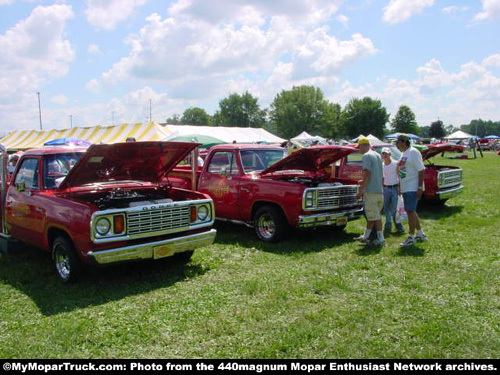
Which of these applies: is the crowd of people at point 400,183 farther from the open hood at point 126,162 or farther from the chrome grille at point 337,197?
the open hood at point 126,162

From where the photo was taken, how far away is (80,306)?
483cm

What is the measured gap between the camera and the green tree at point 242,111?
4215 inches

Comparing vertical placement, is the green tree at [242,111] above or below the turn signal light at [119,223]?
above

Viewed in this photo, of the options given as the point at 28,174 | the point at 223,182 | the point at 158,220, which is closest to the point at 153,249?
the point at 158,220

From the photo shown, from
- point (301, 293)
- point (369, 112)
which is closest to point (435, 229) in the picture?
point (301, 293)

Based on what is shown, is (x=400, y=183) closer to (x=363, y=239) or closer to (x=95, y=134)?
(x=363, y=239)

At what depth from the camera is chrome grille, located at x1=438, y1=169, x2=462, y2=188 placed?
33.7 feet

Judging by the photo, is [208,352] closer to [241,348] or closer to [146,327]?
[241,348]

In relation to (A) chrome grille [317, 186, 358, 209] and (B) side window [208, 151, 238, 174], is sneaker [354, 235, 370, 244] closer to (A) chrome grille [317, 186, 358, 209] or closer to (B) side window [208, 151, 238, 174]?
(A) chrome grille [317, 186, 358, 209]

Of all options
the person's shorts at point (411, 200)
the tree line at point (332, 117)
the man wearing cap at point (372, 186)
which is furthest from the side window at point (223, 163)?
the tree line at point (332, 117)

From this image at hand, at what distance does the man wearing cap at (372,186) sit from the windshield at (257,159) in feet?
7.00

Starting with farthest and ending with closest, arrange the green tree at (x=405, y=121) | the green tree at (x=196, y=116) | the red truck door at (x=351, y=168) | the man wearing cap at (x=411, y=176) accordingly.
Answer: the green tree at (x=196, y=116), the green tree at (x=405, y=121), the red truck door at (x=351, y=168), the man wearing cap at (x=411, y=176)

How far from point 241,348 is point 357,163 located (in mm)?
7512

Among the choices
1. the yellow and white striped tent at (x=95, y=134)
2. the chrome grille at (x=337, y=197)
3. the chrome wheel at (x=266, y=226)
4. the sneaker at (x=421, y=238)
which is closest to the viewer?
the chrome grille at (x=337, y=197)
